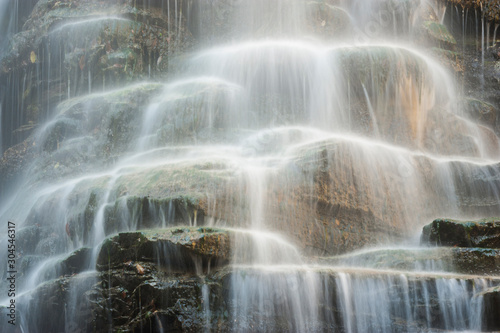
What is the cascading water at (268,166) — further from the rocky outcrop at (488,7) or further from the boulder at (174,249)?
the rocky outcrop at (488,7)

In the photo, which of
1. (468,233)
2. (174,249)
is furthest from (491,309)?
(174,249)

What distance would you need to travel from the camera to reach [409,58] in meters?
10.3

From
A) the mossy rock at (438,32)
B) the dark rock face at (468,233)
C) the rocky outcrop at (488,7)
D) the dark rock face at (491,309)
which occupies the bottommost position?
the dark rock face at (491,309)

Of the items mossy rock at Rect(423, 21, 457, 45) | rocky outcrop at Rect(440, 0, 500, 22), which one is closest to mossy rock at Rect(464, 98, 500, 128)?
mossy rock at Rect(423, 21, 457, 45)

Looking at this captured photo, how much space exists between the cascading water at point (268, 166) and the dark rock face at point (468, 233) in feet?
2.01

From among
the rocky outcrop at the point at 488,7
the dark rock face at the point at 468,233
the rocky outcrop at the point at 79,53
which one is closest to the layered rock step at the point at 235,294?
the dark rock face at the point at 468,233

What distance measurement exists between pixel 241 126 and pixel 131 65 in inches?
160

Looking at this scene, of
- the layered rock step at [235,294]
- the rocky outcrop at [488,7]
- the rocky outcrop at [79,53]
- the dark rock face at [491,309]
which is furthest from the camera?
the rocky outcrop at [488,7]

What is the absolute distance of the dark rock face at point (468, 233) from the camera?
6195 millimetres

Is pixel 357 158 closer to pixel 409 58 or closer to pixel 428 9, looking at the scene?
pixel 409 58

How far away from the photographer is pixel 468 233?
247 inches

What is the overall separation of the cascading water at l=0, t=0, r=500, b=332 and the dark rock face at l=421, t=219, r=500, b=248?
24.2 inches

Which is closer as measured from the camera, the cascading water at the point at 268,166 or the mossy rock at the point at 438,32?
the cascading water at the point at 268,166

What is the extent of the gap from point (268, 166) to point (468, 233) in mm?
3201
